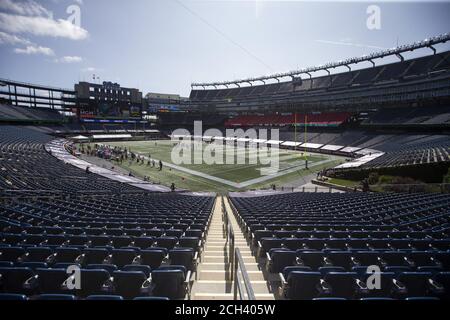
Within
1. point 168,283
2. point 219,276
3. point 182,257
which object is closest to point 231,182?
point 219,276

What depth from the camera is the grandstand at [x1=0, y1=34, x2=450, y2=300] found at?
396 centimetres

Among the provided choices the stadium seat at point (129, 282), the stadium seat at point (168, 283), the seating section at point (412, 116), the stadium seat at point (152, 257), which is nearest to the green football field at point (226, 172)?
the seating section at point (412, 116)

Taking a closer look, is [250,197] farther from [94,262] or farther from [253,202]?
[94,262]

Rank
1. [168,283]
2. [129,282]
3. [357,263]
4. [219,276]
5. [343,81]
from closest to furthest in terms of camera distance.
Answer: [129,282]
[168,283]
[357,263]
[219,276]
[343,81]

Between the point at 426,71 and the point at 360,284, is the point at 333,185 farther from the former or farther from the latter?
the point at 426,71

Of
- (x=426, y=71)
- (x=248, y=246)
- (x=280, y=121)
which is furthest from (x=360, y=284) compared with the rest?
(x=280, y=121)

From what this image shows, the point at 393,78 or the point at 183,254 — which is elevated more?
the point at 393,78

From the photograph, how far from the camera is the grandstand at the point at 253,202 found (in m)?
3.96

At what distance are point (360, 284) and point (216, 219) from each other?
10142mm

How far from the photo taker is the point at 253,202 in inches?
614

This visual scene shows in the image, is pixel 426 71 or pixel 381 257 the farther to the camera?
pixel 426 71

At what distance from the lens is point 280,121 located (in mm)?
80312

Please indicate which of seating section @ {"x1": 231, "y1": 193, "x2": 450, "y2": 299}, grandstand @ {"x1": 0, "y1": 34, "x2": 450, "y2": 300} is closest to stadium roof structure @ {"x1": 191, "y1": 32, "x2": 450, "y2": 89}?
grandstand @ {"x1": 0, "y1": 34, "x2": 450, "y2": 300}

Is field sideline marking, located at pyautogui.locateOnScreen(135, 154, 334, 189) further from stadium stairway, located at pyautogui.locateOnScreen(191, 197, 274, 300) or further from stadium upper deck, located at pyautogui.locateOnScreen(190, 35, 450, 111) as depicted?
stadium upper deck, located at pyautogui.locateOnScreen(190, 35, 450, 111)
